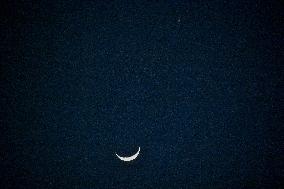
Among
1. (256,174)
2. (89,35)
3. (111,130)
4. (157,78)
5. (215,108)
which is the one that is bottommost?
(256,174)

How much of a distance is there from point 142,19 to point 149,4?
264 mm

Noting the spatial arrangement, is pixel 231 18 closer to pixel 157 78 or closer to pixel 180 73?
pixel 180 73

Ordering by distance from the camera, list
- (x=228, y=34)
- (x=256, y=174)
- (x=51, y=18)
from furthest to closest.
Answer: (x=256, y=174)
(x=228, y=34)
(x=51, y=18)

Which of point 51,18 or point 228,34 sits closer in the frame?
point 51,18

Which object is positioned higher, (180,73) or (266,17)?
(266,17)

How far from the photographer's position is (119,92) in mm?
3672

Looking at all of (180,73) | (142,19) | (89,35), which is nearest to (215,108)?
(180,73)

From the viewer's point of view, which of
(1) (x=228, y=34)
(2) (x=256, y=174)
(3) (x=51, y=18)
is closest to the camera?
(3) (x=51, y=18)

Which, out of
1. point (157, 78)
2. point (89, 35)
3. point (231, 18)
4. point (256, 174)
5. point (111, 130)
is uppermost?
point (231, 18)

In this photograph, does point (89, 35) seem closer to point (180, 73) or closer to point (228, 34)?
point (180, 73)

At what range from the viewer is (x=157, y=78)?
370 centimetres

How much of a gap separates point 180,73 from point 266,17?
1.77 metres

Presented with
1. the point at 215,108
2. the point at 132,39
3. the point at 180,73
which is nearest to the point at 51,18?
the point at 132,39

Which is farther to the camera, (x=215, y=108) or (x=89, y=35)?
(x=215, y=108)
